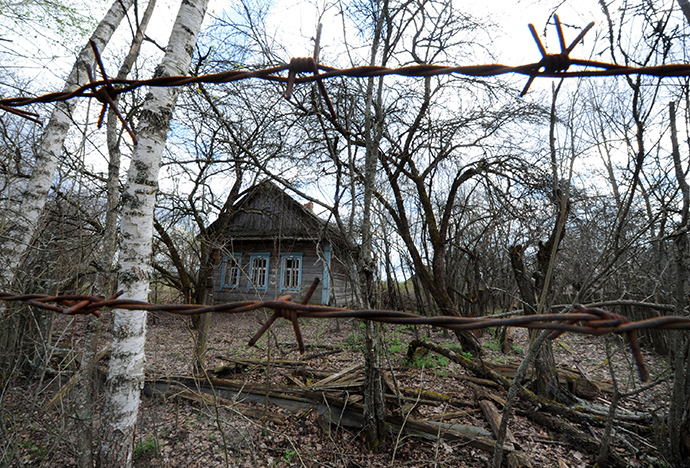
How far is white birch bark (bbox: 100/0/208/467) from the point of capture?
2574mm

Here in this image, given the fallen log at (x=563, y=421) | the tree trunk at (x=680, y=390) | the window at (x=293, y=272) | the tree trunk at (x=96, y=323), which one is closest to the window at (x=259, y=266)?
the window at (x=293, y=272)

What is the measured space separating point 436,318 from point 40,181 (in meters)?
5.46

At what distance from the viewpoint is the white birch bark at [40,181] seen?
367 centimetres

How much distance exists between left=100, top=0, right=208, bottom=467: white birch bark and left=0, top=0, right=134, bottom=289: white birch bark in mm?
1728

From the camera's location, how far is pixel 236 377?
5375 millimetres

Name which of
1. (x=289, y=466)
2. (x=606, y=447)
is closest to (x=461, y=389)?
(x=606, y=447)

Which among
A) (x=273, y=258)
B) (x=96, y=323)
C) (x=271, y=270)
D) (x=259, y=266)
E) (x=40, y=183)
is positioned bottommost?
(x=96, y=323)

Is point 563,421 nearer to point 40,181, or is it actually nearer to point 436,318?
point 436,318

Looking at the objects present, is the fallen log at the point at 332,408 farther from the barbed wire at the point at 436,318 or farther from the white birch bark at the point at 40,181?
the barbed wire at the point at 436,318

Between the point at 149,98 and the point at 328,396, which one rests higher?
the point at 149,98

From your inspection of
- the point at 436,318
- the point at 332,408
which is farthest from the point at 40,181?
the point at 436,318

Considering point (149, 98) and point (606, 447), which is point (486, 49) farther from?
point (606, 447)

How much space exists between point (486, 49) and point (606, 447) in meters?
6.26

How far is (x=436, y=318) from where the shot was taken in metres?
0.81
